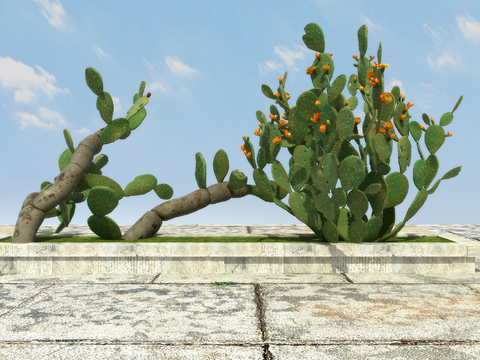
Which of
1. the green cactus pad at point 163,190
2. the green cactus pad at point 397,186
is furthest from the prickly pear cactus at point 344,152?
the green cactus pad at point 163,190

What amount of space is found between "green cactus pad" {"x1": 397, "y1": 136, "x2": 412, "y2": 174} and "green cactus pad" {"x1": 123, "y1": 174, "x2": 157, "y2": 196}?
3.13 m

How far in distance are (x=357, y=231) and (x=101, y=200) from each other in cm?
301

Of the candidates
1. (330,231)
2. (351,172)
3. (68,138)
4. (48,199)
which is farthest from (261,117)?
(48,199)

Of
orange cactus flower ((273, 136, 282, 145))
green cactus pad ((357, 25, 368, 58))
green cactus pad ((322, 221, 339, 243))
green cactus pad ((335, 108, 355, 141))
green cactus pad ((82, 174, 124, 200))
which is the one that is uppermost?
green cactus pad ((357, 25, 368, 58))

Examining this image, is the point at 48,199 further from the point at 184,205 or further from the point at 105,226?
the point at 184,205

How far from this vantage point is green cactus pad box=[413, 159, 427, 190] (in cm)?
545

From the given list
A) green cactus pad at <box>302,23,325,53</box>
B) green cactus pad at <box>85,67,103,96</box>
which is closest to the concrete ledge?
green cactus pad at <box>85,67,103,96</box>

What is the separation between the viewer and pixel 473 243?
7.41 meters

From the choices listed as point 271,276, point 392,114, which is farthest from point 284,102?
point 271,276

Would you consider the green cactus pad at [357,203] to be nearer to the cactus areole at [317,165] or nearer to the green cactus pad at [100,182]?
the cactus areole at [317,165]

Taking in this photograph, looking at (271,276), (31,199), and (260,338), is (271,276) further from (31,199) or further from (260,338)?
(31,199)

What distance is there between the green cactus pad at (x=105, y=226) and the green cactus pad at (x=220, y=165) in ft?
4.82

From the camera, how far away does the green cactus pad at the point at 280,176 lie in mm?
5453

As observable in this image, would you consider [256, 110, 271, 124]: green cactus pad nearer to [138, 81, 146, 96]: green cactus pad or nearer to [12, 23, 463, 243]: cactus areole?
[12, 23, 463, 243]: cactus areole
